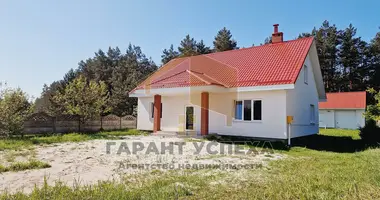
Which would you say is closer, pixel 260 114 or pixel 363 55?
pixel 260 114

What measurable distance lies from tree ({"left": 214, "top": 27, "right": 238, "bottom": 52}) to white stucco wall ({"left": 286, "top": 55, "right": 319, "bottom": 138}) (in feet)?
78.2

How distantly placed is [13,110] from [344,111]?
30192 mm

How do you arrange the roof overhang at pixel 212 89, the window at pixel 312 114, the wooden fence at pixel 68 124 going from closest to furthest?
the roof overhang at pixel 212 89 < the wooden fence at pixel 68 124 < the window at pixel 312 114

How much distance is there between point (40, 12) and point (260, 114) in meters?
10.9

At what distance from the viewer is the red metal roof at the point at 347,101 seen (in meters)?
26.5

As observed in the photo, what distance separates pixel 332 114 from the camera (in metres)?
27.9

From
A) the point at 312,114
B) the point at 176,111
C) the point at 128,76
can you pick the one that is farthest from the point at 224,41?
the point at 176,111

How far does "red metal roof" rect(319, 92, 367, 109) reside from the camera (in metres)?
26.5

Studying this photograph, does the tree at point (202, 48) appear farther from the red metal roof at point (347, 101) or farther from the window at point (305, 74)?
the window at point (305, 74)

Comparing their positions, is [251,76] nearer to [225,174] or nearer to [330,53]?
[225,174]

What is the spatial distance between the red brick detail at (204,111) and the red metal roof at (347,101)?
2029 centimetres

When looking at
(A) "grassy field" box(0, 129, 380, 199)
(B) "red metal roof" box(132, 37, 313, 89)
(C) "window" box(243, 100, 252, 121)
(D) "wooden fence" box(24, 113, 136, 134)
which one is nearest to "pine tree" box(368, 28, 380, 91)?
(B) "red metal roof" box(132, 37, 313, 89)

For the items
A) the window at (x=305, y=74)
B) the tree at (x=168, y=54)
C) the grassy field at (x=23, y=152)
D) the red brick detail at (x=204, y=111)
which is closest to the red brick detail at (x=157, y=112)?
the grassy field at (x=23, y=152)

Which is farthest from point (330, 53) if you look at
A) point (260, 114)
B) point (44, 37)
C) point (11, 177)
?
point (11, 177)
